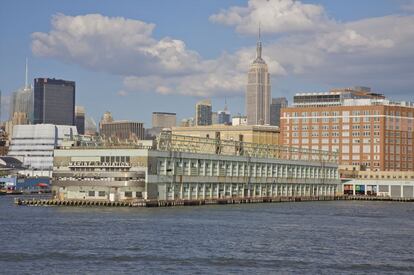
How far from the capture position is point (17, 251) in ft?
242

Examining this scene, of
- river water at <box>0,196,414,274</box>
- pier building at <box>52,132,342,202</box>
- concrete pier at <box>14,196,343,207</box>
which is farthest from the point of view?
pier building at <box>52,132,342,202</box>

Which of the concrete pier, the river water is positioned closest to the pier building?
the concrete pier

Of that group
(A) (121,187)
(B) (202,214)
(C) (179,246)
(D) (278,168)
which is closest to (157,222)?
(B) (202,214)

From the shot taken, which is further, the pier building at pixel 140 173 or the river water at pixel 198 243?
the pier building at pixel 140 173

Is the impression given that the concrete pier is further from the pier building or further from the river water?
the river water

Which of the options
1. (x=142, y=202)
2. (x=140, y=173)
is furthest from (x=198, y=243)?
(x=140, y=173)

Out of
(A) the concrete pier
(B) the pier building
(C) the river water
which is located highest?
(B) the pier building

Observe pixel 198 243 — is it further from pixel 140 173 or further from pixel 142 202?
pixel 140 173

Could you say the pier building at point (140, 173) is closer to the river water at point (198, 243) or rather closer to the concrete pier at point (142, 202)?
the concrete pier at point (142, 202)

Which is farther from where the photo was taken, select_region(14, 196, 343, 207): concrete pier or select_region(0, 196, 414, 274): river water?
select_region(14, 196, 343, 207): concrete pier

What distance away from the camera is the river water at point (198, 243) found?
65.9 m

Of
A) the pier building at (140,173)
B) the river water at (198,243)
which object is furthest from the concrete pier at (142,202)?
the river water at (198,243)

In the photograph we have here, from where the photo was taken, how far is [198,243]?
80.9m

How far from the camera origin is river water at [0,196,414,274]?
65.9 m
